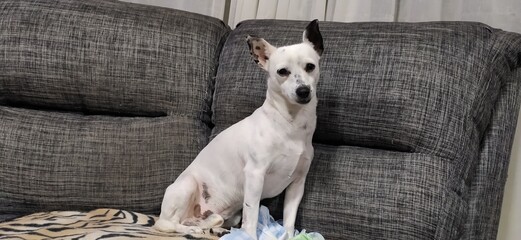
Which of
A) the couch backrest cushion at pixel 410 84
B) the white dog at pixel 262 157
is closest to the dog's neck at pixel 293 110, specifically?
the white dog at pixel 262 157

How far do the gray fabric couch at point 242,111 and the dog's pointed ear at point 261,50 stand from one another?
16 centimetres

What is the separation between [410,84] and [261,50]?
1.39 ft

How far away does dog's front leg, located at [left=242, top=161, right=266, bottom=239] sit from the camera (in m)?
1.48

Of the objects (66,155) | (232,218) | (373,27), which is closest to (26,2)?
(66,155)

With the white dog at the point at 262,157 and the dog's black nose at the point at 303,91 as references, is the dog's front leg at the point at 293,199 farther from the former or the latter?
the dog's black nose at the point at 303,91

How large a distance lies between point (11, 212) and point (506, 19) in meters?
1.72

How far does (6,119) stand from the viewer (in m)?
1.83

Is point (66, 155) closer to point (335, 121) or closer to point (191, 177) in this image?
point (191, 177)

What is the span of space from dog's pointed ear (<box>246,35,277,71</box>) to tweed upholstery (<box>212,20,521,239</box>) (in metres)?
0.20

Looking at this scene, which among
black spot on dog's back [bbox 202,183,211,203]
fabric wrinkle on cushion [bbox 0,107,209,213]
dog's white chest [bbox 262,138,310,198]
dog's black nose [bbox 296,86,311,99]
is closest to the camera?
dog's black nose [bbox 296,86,311,99]

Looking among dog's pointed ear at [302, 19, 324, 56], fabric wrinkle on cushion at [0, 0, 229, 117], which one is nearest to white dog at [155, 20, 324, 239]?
dog's pointed ear at [302, 19, 324, 56]

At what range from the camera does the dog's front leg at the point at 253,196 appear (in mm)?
1478

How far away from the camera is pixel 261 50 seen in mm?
1500

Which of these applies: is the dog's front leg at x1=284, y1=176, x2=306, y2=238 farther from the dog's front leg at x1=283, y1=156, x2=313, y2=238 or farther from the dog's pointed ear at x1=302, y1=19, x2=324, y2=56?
the dog's pointed ear at x1=302, y1=19, x2=324, y2=56
